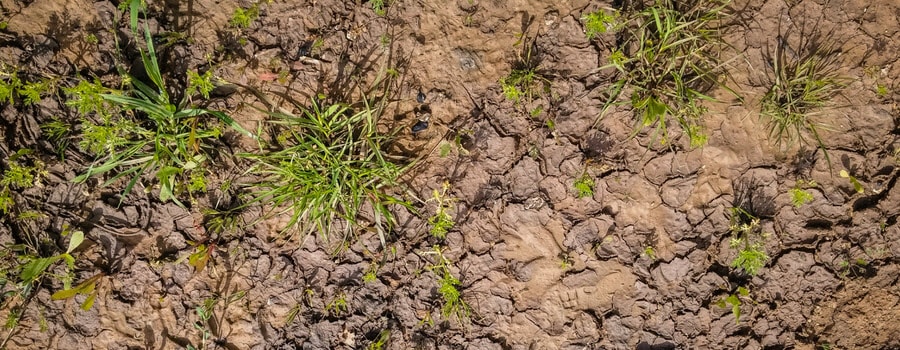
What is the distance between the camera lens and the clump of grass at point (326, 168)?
288cm

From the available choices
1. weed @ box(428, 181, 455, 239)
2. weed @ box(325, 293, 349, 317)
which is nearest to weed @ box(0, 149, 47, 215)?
weed @ box(325, 293, 349, 317)

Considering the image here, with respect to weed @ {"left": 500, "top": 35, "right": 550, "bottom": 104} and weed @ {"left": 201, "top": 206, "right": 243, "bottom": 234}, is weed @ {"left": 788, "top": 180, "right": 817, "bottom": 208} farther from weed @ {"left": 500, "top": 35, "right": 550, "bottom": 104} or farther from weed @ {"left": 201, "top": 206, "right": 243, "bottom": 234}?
weed @ {"left": 201, "top": 206, "right": 243, "bottom": 234}

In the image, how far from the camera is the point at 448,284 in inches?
117

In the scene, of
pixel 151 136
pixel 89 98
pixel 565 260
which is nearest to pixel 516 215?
pixel 565 260

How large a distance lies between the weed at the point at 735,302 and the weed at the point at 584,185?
0.99 meters

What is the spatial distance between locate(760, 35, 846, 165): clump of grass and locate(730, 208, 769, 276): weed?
472 mm

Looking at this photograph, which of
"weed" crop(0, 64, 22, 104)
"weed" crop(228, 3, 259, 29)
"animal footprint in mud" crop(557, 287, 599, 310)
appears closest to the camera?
"weed" crop(0, 64, 22, 104)

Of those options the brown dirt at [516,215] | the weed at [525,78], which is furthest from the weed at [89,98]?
the weed at [525,78]

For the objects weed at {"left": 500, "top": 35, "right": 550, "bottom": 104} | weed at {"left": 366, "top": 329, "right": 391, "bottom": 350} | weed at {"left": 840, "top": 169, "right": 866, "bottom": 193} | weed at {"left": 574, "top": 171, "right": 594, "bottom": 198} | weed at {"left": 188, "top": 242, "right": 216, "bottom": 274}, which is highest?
weed at {"left": 500, "top": 35, "right": 550, "bottom": 104}

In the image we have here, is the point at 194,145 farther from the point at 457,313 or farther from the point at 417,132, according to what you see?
the point at 457,313

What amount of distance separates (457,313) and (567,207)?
2.94 ft

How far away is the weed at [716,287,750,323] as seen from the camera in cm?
298

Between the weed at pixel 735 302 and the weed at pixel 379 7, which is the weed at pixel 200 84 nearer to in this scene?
the weed at pixel 379 7

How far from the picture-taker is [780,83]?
115 inches
